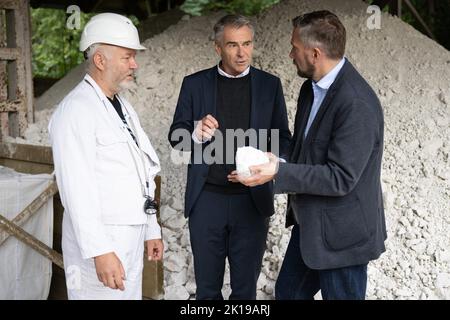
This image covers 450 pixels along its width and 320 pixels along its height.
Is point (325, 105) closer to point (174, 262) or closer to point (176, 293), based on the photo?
point (176, 293)

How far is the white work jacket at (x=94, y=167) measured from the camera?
8.11ft

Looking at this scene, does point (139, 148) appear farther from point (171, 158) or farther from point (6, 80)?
point (6, 80)

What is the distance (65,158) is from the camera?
8.09 feet

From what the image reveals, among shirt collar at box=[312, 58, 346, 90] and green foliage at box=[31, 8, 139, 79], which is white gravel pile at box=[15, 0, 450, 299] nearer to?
shirt collar at box=[312, 58, 346, 90]

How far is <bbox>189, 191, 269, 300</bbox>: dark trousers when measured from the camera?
342 cm

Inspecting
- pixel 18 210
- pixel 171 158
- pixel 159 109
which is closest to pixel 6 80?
pixel 159 109

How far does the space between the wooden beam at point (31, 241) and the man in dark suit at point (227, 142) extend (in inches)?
40.9

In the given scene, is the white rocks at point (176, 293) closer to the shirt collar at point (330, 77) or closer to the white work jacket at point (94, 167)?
the white work jacket at point (94, 167)

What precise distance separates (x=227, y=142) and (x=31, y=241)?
4.90 ft

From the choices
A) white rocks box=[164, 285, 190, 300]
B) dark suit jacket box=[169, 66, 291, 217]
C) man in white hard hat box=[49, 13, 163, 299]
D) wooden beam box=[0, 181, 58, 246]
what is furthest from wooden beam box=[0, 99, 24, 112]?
man in white hard hat box=[49, 13, 163, 299]

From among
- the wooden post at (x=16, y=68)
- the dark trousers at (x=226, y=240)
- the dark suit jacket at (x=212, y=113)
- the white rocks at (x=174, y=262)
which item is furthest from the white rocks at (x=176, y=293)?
the wooden post at (x=16, y=68)

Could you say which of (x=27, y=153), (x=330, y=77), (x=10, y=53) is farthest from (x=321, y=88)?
(x=10, y=53)

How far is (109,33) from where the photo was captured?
102 inches

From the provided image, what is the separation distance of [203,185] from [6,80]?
12.4 feet
